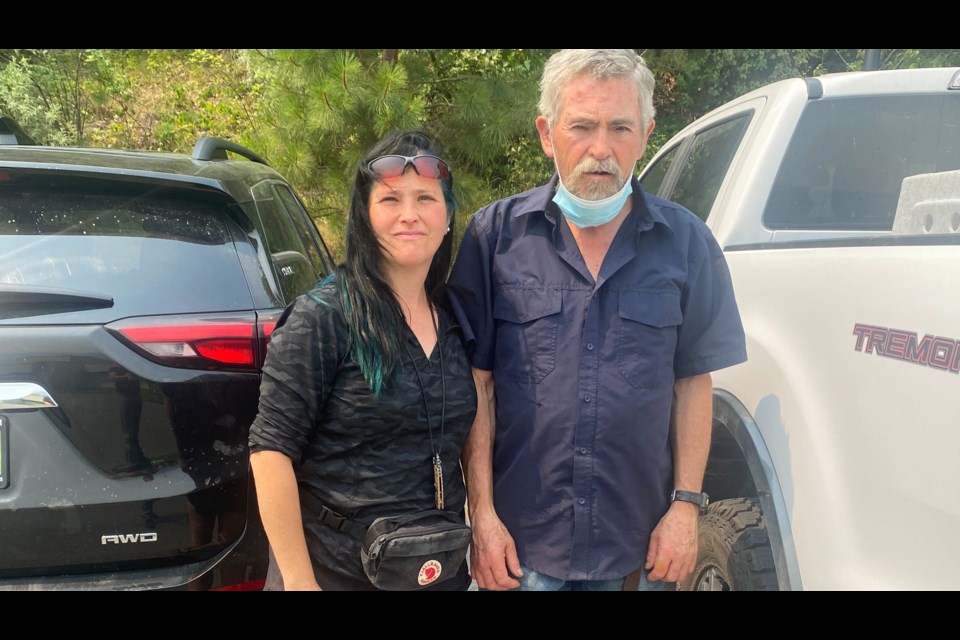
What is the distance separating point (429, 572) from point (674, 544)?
2.18 ft

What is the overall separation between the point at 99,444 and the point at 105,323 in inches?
12.7

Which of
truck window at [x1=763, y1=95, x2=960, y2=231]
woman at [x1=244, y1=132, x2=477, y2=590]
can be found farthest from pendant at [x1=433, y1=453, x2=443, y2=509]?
truck window at [x1=763, y1=95, x2=960, y2=231]

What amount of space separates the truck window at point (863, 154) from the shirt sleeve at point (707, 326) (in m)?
1.08

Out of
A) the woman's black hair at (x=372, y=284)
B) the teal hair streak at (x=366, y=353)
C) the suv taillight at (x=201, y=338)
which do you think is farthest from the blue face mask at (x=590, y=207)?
the suv taillight at (x=201, y=338)

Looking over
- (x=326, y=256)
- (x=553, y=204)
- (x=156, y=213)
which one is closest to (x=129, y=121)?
(x=326, y=256)

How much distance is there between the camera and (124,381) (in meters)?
2.04

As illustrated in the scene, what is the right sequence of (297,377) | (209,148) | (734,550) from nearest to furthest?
(297,377) < (734,550) < (209,148)

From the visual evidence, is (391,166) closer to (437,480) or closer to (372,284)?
(372,284)

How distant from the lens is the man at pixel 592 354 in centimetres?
195

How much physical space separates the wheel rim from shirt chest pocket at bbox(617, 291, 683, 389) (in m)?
0.74

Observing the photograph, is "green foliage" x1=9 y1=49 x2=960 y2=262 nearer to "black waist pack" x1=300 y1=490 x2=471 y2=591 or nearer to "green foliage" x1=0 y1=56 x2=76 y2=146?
"green foliage" x1=0 y1=56 x2=76 y2=146

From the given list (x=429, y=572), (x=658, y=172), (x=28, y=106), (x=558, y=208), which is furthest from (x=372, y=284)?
(x=28, y=106)

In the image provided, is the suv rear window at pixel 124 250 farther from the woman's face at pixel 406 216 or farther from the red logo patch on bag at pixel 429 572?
the red logo patch on bag at pixel 429 572

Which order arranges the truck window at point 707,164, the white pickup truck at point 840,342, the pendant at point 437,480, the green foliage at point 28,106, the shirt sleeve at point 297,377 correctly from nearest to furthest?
1. the white pickup truck at point 840,342
2. the shirt sleeve at point 297,377
3. the pendant at point 437,480
4. the truck window at point 707,164
5. the green foliage at point 28,106
